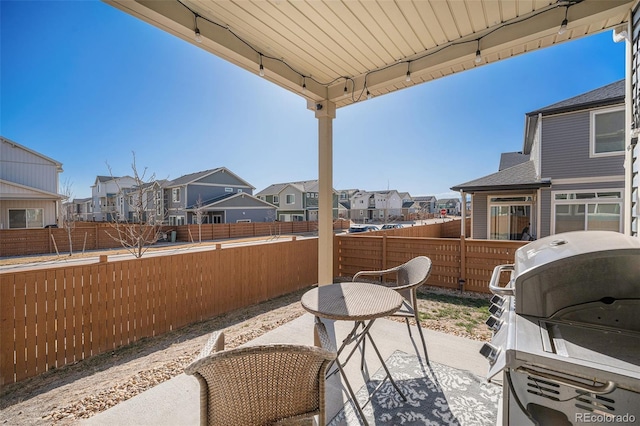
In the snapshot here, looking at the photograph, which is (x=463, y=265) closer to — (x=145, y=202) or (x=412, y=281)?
(x=412, y=281)

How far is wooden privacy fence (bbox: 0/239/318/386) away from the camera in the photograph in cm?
240

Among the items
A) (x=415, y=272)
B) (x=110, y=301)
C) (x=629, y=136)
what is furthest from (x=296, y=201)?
(x=629, y=136)

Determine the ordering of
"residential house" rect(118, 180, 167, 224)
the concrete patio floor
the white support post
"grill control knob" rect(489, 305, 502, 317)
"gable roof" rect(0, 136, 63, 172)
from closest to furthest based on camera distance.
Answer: "grill control knob" rect(489, 305, 502, 317), the concrete patio floor, the white support post, "residential house" rect(118, 180, 167, 224), "gable roof" rect(0, 136, 63, 172)

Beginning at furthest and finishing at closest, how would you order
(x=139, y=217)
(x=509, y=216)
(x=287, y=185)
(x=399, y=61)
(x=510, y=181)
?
(x=287, y=185) → (x=509, y=216) → (x=510, y=181) → (x=139, y=217) → (x=399, y=61)

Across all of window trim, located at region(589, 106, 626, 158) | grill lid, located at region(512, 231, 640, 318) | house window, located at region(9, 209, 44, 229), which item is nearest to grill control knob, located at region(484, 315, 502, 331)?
grill lid, located at region(512, 231, 640, 318)

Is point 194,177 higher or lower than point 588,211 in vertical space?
higher

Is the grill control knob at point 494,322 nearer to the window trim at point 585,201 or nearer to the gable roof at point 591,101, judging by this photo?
the window trim at point 585,201

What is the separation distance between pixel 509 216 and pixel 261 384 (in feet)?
35.1

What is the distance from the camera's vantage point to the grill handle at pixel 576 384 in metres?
0.84

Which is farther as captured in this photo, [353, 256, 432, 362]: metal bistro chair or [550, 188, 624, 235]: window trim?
[550, 188, 624, 235]: window trim

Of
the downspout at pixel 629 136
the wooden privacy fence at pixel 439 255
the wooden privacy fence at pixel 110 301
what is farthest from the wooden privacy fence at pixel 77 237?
the downspout at pixel 629 136

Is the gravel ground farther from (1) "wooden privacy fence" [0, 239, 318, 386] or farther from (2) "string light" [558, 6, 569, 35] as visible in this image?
(2) "string light" [558, 6, 569, 35]

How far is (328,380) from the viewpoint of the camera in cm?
224

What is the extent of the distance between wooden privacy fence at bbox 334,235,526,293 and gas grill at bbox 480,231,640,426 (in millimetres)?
3936
